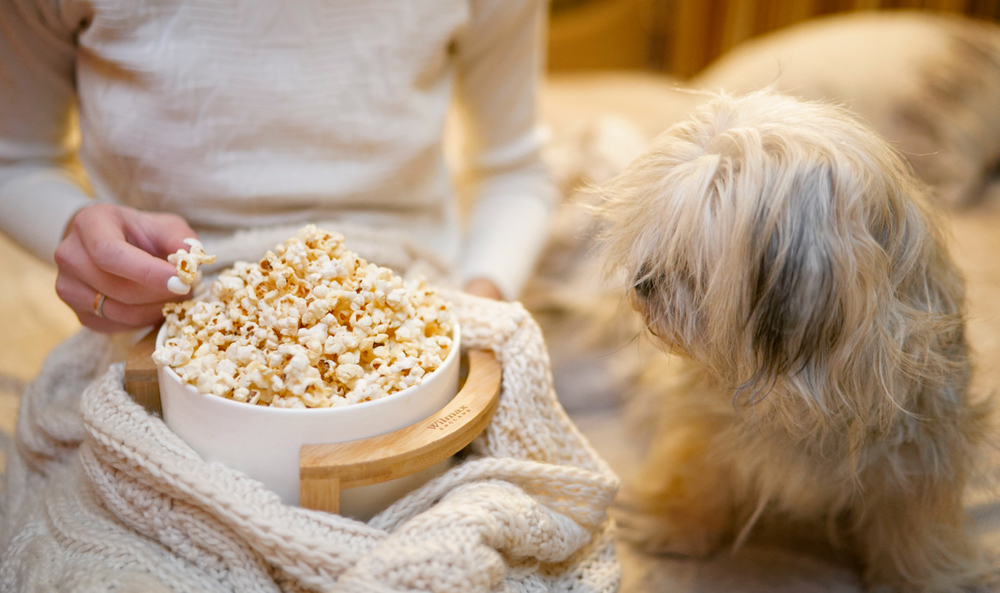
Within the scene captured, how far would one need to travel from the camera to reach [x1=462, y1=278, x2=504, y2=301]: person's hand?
87 centimetres

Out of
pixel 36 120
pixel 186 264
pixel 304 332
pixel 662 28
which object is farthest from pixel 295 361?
pixel 662 28

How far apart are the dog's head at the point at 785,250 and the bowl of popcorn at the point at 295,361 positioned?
212 mm

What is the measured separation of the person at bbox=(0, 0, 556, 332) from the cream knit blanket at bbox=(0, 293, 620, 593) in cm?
15

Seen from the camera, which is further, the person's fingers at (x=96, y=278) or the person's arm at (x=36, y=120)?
the person's arm at (x=36, y=120)

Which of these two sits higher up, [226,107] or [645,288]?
[226,107]

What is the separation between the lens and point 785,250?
1.69 ft

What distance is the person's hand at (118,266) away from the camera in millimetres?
550

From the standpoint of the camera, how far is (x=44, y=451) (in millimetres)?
679

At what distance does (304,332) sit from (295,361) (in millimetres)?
34

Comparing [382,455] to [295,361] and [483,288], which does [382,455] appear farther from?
[483,288]

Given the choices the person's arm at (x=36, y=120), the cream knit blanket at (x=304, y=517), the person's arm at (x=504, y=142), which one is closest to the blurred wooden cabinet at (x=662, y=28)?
the person's arm at (x=504, y=142)

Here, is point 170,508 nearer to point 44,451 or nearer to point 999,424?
point 44,451

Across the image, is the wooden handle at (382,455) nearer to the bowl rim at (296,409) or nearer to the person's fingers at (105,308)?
the bowl rim at (296,409)

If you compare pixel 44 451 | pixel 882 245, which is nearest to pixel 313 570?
pixel 44 451
